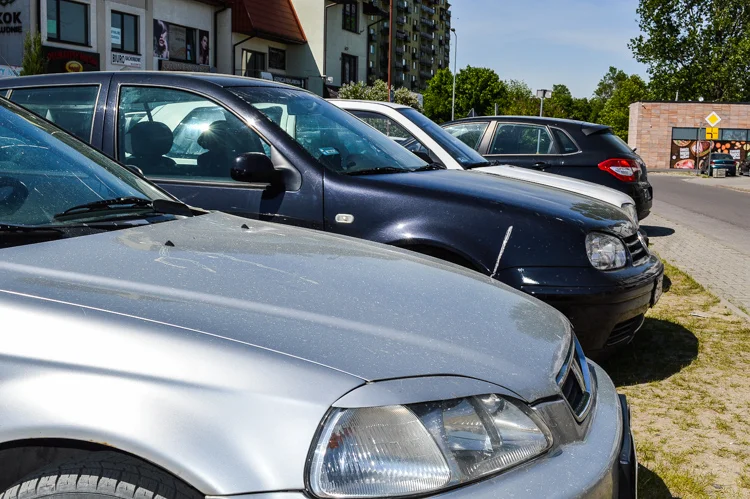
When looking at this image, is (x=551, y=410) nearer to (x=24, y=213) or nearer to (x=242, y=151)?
(x=24, y=213)

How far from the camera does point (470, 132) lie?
1068 centimetres

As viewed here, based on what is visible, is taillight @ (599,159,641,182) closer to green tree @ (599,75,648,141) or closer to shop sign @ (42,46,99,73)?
shop sign @ (42,46,99,73)

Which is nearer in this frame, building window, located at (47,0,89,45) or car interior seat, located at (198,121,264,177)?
car interior seat, located at (198,121,264,177)

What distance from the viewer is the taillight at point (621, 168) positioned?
10555 millimetres

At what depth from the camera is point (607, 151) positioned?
10.7 meters

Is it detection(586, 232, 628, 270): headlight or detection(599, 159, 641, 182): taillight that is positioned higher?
detection(599, 159, 641, 182): taillight

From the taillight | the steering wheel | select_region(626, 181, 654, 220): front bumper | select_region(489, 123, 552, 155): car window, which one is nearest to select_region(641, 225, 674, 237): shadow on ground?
select_region(626, 181, 654, 220): front bumper

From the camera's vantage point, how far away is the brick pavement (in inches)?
315

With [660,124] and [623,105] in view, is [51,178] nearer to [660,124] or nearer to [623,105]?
[660,124]

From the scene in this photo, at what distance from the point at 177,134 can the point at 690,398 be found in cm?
332

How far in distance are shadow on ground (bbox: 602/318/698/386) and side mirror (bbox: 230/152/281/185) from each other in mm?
2421

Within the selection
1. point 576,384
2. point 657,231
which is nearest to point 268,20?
point 657,231

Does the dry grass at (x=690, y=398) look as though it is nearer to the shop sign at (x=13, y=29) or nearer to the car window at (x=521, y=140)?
the car window at (x=521, y=140)

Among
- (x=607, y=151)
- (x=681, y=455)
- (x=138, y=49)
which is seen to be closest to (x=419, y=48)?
(x=138, y=49)
